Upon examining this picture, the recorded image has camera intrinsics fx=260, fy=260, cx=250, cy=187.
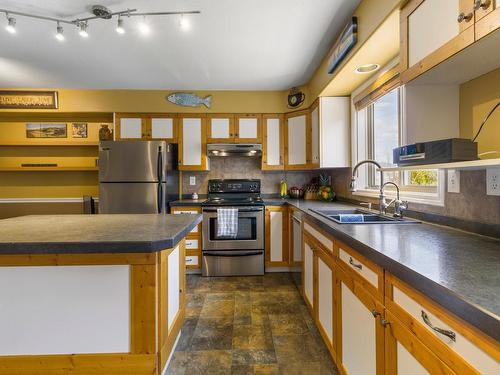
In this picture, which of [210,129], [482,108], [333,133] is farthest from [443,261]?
[210,129]

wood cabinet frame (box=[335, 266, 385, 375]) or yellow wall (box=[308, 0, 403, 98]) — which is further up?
yellow wall (box=[308, 0, 403, 98])

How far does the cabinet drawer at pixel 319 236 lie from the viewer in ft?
5.36

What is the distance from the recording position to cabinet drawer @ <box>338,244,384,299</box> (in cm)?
105

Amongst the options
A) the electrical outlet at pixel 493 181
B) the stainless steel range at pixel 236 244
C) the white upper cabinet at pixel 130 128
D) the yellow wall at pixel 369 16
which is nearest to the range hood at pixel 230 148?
the stainless steel range at pixel 236 244

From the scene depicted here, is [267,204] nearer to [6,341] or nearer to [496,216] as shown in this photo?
[496,216]

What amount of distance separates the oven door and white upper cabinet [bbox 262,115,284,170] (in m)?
0.71

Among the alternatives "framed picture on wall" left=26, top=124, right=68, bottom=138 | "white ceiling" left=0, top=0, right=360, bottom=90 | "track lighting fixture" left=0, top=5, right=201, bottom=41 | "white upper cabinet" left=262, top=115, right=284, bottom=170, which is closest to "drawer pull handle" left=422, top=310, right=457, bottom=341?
"white ceiling" left=0, top=0, right=360, bottom=90

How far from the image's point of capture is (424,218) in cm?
165

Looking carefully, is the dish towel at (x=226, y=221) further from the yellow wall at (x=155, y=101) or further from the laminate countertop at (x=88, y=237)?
the laminate countertop at (x=88, y=237)

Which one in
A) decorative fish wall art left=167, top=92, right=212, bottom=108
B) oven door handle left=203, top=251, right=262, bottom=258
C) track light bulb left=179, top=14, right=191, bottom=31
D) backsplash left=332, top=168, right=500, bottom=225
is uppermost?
track light bulb left=179, top=14, right=191, bottom=31

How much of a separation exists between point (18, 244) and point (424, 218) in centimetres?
219

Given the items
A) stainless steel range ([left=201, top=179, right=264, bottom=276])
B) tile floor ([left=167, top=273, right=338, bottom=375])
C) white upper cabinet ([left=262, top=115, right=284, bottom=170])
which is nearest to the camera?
tile floor ([left=167, top=273, right=338, bottom=375])

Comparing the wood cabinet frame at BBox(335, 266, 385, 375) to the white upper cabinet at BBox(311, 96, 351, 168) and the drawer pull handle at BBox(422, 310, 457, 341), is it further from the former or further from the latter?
the white upper cabinet at BBox(311, 96, 351, 168)

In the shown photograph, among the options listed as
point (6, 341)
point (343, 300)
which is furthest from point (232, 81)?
point (6, 341)
